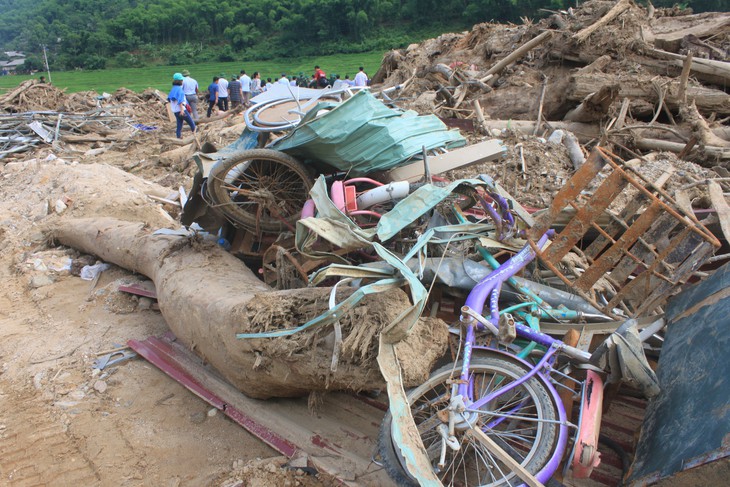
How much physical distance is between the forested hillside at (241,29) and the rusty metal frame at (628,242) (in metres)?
34.0

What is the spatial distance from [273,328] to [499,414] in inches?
52.1

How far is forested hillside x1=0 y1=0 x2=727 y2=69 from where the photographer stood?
133ft

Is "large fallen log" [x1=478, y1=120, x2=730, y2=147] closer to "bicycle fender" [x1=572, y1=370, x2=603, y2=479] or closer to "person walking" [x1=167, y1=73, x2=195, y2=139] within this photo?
"bicycle fender" [x1=572, y1=370, x2=603, y2=479]

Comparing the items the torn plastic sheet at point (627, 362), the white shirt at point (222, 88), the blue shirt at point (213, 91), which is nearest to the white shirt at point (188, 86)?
the blue shirt at point (213, 91)

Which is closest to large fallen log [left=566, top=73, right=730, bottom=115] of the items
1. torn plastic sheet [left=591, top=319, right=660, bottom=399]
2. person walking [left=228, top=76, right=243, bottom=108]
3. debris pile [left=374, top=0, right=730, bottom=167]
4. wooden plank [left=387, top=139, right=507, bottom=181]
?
debris pile [left=374, top=0, right=730, bottom=167]

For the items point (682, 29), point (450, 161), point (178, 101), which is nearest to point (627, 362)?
point (450, 161)

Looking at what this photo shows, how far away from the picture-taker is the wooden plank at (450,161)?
4.09 metres

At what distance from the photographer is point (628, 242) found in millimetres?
2807

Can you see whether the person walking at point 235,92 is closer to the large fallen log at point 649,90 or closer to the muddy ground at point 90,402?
the muddy ground at point 90,402

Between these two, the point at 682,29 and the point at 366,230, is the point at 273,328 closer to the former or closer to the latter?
the point at 366,230

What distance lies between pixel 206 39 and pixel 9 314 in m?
54.1

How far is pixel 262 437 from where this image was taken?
299 cm

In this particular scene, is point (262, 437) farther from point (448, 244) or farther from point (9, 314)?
point (9, 314)

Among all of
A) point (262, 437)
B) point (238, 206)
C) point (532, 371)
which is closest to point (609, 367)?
point (532, 371)
